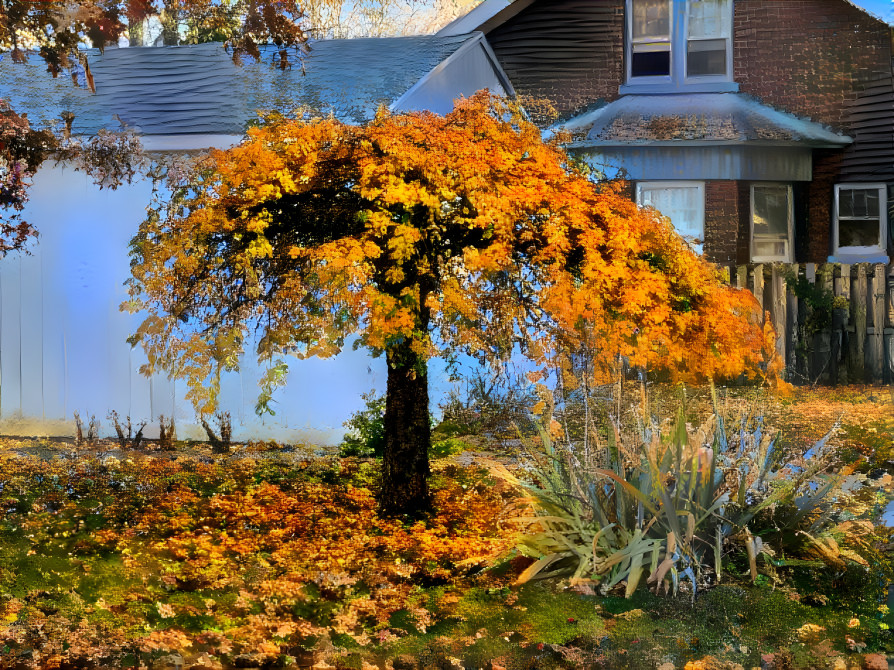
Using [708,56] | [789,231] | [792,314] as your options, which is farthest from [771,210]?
[708,56]

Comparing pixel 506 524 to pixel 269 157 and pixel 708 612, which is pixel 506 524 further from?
pixel 269 157

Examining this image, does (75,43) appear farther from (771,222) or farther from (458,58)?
(771,222)

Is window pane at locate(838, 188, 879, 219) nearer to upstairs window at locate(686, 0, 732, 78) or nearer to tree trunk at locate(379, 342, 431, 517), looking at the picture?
upstairs window at locate(686, 0, 732, 78)

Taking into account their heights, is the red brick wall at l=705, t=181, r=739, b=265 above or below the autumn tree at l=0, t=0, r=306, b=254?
below

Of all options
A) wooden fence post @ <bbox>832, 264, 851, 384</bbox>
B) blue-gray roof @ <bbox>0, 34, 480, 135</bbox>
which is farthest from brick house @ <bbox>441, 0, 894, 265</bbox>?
blue-gray roof @ <bbox>0, 34, 480, 135</bbox>

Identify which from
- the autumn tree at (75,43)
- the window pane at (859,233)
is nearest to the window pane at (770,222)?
the window pane at (859,233)

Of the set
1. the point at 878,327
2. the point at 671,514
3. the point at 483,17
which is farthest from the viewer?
the point at 483,17

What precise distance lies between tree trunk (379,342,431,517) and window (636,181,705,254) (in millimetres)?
4551

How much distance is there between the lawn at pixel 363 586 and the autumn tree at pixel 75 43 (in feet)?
10.4

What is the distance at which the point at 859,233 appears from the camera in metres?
10.7

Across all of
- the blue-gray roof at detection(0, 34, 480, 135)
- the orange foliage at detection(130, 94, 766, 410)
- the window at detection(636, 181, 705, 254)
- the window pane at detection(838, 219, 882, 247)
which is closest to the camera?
the orange foliage at detection(130, 94, 766, 410)

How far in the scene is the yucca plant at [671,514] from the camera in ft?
15.6

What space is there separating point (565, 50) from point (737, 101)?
216 cm

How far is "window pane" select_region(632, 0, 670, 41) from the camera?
10.6 metres
